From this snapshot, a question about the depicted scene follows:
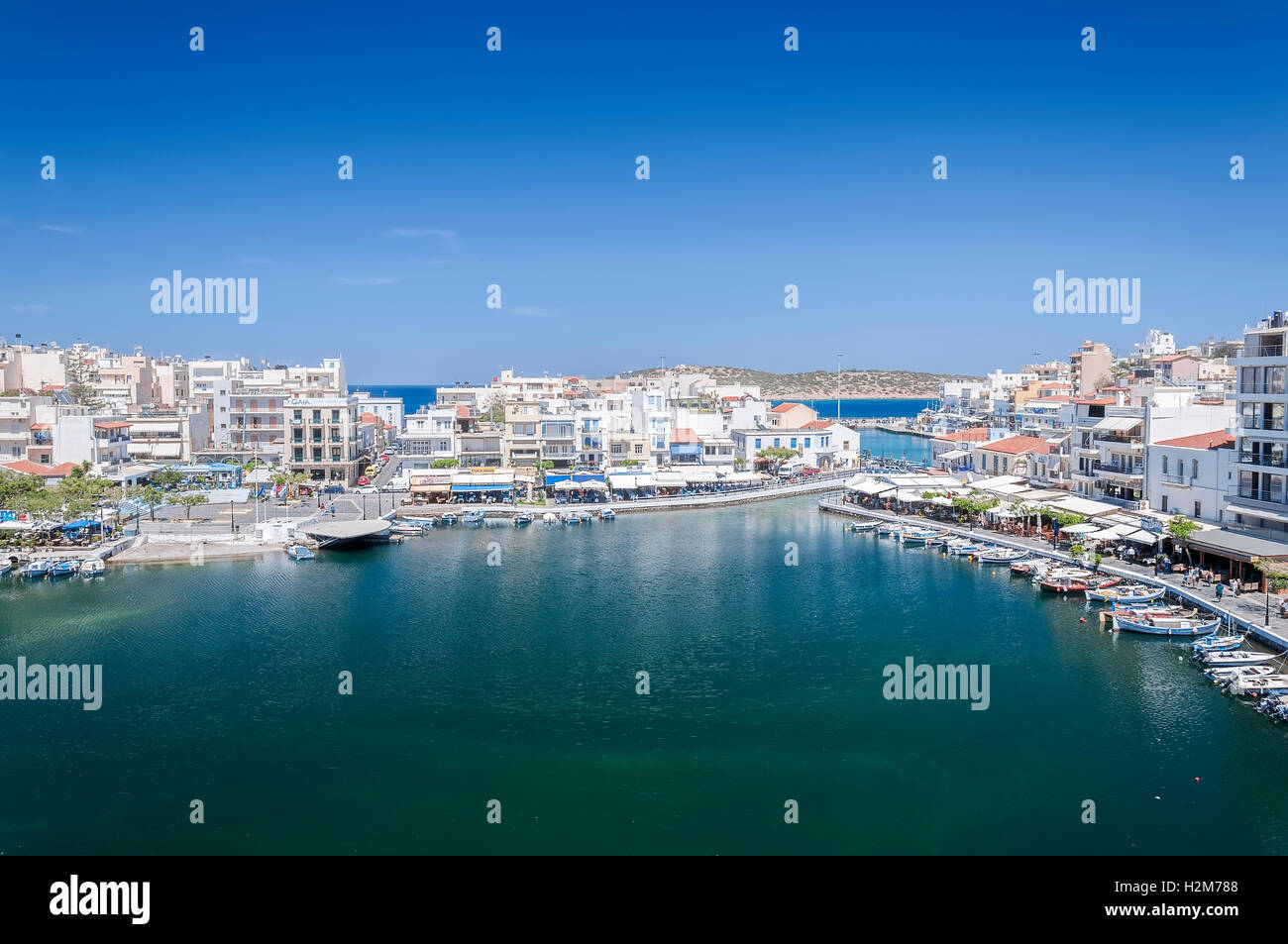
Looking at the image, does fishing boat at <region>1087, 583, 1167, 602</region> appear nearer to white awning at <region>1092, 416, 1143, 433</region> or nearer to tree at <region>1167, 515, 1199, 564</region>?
tree at <region>1167, 515, 1199, 564</region>

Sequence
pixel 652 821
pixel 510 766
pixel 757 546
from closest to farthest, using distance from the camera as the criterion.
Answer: pixel 652 821 → pixel 510 766 → pixel 757 546

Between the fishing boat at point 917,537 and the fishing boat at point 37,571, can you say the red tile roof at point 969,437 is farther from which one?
the fishing boat at point 37,571

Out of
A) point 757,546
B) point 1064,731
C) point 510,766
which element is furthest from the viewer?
point 757,546

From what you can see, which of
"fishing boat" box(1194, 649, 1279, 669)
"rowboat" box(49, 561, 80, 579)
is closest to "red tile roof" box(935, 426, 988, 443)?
"fishing boat" box(1194, 649, 1279, 669)

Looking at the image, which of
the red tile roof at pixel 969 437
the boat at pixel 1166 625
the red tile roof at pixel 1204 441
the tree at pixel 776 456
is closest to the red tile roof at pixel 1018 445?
the red tile roof at pixel 969 437

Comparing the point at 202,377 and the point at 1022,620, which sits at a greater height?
the point at 202,377
